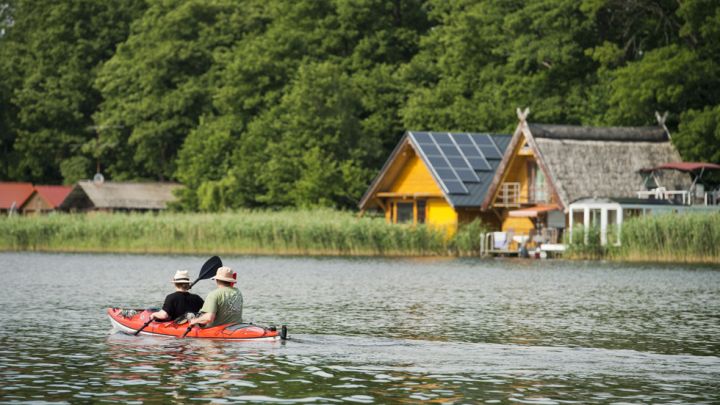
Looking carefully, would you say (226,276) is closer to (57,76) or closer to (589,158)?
(589,158)

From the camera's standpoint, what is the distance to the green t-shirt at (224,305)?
24.5 meters

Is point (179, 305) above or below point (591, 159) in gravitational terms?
below

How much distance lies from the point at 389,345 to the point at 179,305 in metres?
3.90

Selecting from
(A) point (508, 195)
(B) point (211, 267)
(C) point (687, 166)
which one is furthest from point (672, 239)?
(B) point (211, 267)

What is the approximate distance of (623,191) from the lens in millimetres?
67062

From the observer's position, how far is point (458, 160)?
243 feet

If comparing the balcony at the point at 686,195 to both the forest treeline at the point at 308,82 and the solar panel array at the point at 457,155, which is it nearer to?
the forest treeline at the point at 308,82

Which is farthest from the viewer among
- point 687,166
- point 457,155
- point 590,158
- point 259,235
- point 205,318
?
point 457,155

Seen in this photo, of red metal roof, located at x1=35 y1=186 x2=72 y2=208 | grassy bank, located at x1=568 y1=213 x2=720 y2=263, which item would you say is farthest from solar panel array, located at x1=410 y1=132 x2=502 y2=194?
red metal roof, located at x1=35 y1=186 x2=72 y2=208

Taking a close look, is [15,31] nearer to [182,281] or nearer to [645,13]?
[645,13]

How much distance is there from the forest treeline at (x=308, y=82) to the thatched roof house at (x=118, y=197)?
2954mm

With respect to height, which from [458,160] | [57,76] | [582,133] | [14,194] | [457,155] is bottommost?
[14,194]

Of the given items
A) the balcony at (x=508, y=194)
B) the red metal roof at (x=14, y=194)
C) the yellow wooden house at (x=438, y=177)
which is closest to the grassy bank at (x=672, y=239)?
the balcony at (x=508, y=194)

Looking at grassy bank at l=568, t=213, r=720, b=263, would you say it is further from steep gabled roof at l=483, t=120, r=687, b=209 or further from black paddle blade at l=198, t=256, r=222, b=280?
black paddle blade at l=198, t=256, r=222, b=280
